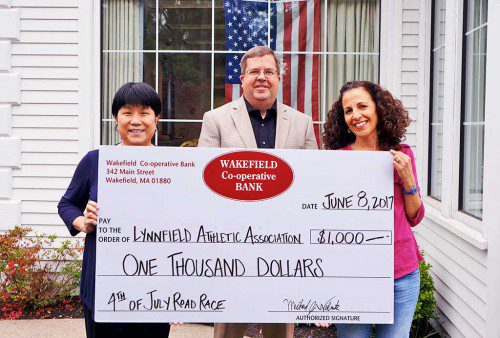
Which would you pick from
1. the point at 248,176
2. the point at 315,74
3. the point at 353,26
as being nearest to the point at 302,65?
the point at 315,74

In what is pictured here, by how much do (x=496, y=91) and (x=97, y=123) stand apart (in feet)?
12.2

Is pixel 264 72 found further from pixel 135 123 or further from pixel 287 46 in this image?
pixel 287 46

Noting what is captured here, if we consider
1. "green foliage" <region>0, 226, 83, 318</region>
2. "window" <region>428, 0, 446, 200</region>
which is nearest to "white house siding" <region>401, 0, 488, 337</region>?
"window" <region>428, 0, 446, 200</region>

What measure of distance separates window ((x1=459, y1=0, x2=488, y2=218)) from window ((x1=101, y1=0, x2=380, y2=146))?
1.52 m

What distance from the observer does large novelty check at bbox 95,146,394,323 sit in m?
2.53

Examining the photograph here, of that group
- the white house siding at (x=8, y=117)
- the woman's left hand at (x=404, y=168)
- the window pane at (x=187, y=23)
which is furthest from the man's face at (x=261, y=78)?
the white house siding at (x=8, y=117)

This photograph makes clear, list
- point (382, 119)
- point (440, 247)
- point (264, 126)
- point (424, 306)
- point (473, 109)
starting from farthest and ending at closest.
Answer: point (440, 247), point (424, 306), point (473, 109), point (264, 126), point (382, 119)

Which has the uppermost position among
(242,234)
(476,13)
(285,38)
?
(285,38)

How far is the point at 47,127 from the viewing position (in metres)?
5.59

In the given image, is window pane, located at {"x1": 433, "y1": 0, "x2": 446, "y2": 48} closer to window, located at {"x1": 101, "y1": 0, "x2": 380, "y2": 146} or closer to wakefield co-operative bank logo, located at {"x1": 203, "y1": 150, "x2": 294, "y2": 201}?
window, located at {"x1": 101, "y1": 0, "x2": 380, "y2": 146}

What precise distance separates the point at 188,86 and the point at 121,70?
2.30 feet

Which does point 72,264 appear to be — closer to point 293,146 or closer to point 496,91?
point 293,146

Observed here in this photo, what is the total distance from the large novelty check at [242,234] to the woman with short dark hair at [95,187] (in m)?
0.08

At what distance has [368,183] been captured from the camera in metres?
2.54
